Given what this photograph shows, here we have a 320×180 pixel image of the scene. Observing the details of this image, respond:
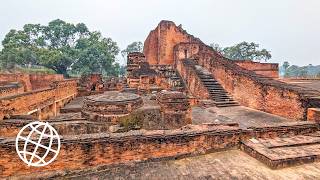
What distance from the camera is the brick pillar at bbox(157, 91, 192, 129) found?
768 cm

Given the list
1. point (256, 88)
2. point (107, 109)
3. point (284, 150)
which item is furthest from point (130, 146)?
point (256, 88)

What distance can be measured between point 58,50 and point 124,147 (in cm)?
3393

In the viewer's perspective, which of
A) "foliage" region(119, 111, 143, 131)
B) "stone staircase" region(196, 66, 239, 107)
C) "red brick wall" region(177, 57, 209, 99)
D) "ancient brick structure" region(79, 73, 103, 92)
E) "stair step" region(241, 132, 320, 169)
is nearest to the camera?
"stair step" region(241, 132, 320, 169)

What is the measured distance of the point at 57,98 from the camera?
1430cm

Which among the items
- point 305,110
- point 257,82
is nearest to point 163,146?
point 305,110

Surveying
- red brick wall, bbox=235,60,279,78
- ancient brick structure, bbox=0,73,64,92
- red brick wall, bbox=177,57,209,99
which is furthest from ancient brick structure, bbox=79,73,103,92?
red brick wall, bbox=235,60,279,78

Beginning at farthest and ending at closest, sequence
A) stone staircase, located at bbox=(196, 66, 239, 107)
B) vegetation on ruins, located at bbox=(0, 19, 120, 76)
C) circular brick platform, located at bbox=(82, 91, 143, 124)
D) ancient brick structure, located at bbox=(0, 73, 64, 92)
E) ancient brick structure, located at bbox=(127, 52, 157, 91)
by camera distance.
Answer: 1. vegetation on ruins, located at bbox=(0, 19, 120, 76)
2. ancient brick structure, located at bbox=(0, 73, 64, 92)
3. ancient brick structure, located at bbox=(127, 52, 157, 91)
4. stone staircase, located at bbox=(196, 66, 239, 107)
5. circular brick platform, located at bbox=(82, 91, 143, 124)

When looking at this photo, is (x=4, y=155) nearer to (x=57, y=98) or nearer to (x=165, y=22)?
(x=57, y=98)

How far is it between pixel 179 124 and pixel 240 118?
129 inches

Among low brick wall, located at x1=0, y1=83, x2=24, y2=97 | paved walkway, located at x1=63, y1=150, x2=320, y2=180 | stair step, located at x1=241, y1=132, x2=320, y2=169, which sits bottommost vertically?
paved walkway, located at x1=63, y1=150, x2=320, y2=180

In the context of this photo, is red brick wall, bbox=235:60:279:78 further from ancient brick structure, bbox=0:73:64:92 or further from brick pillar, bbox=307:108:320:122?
ancient brick structure, bbox=0:73:64:92

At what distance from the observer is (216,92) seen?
13797 mm
